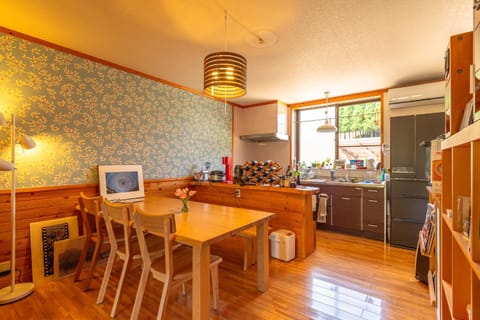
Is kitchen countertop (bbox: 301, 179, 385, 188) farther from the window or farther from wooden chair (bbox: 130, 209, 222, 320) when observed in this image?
wooden chair (bbox: 130, 209, 222, 320)

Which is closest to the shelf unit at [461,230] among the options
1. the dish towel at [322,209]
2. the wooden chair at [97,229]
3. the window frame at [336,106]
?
the wooden chair at [97,229]

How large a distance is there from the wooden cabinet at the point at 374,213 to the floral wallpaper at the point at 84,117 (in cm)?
302

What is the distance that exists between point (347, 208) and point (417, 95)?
6.59 feet

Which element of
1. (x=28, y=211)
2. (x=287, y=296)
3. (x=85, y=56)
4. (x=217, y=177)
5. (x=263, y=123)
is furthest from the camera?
(x=263, y=123)

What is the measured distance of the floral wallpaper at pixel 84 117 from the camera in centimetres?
236

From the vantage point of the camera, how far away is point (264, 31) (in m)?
2.27

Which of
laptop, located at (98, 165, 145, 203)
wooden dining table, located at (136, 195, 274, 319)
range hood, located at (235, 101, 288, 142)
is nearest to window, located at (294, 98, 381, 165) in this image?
range hood, located at (235, 101, 288, 142)

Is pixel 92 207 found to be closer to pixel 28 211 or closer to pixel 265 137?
pixel 28 211

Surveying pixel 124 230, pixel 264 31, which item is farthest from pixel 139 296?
pixel 264 31

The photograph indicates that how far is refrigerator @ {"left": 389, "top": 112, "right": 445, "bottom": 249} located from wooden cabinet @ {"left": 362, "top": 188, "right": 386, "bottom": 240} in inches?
6.2

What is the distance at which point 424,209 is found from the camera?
3.27 metres

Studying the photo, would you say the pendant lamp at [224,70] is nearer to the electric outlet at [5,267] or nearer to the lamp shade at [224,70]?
the lamp shade at [224,70]

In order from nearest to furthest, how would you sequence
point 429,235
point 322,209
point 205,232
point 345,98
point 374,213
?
point 205,232 → point 429,235 → point 374,213 → point 322,209 → point 345,98

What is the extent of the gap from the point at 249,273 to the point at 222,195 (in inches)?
51.8
